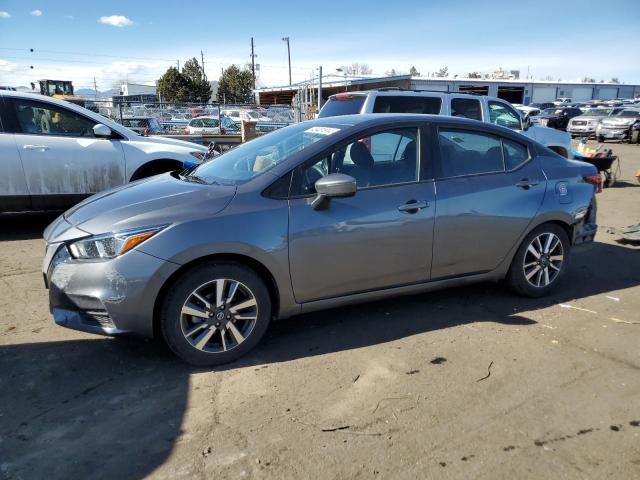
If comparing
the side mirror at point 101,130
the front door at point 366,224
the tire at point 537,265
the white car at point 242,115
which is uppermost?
the white car at point 242,115

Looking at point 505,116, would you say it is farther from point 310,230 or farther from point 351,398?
point 351,398

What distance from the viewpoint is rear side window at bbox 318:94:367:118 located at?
26.2 feet

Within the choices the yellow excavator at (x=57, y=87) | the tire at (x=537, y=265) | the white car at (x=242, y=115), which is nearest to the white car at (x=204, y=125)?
the white car at (x=242, y=115)

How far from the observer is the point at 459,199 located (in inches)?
157

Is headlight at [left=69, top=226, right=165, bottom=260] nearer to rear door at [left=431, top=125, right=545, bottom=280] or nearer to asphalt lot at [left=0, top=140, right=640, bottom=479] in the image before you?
asphalt lot at [left=0, top=140, right=640, bottom=479]

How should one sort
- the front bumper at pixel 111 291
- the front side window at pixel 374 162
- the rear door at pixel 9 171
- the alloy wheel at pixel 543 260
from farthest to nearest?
1. the rear door at pixel 9 171
2. the alloy wheel at pixel 543 260
3. the front side window at pixel 374 162
4. the front bumper at pixel 111 291

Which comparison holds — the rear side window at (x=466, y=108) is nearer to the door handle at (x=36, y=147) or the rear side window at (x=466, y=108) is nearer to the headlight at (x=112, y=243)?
the door handle at (x=36, y=147)

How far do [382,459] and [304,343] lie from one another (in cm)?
136

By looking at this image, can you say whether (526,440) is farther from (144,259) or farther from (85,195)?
(85,195)

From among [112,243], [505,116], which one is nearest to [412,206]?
[112,243]

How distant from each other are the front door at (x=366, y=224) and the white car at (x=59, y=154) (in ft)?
13.1

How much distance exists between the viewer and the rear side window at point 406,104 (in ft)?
25.9

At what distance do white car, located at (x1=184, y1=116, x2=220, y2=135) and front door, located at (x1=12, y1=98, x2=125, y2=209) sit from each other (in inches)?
434

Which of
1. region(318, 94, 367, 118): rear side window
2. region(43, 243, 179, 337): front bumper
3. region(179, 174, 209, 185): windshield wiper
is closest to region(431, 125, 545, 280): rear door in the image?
region(179, 174, 209, 185): windshield wiper
